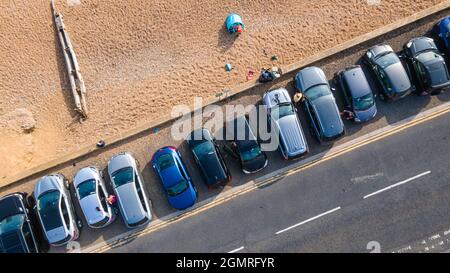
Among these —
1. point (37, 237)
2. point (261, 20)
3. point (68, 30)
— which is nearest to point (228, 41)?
point (261, 20)

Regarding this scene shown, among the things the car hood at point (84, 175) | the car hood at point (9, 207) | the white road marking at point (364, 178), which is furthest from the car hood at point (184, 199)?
the white road marking at point (364, 178)

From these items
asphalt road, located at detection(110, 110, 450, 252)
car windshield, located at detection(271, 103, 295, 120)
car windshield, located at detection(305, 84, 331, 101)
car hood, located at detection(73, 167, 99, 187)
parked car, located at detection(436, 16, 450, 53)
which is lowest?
asphalt road, located at detection(110, 110, 450, 252)

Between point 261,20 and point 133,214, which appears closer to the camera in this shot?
point 133,214

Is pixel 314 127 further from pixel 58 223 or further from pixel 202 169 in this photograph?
pixel 58 223

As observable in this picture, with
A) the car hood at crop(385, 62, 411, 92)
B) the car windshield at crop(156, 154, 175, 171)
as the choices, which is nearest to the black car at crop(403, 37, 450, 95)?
the car hood at crop(385, 62, 411, 92)

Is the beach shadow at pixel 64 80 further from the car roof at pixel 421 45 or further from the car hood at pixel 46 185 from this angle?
the car roof at pixel 421 45

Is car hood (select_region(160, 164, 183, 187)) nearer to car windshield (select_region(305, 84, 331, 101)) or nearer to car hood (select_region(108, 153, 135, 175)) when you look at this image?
car hood (select_region(108, 153, 135, 175))

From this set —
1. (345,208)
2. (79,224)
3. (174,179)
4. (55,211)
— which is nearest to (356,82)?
(345,208)
